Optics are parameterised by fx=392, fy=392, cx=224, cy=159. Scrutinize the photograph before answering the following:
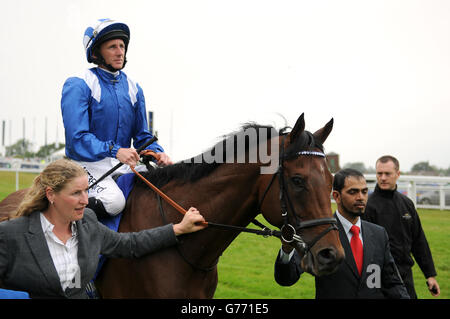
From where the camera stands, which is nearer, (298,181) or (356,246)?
(298,181)

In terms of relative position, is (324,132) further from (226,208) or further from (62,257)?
(62,257)

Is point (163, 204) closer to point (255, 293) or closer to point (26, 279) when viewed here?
point (26, 279)

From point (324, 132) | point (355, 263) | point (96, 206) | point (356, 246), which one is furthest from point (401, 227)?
point (96, 206)

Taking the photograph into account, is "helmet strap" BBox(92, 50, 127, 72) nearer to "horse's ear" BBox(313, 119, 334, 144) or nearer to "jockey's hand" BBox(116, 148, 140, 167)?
"jockey's hand" BBox(116, 148, 140, 167)

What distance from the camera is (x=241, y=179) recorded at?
2.63 metres

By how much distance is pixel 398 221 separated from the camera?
4195 millimetres

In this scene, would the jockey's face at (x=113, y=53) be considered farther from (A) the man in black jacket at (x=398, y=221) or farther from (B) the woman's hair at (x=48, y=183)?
(A) the man in black jacket at (x=398, y=221)

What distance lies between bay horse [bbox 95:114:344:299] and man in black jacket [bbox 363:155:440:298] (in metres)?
1.98

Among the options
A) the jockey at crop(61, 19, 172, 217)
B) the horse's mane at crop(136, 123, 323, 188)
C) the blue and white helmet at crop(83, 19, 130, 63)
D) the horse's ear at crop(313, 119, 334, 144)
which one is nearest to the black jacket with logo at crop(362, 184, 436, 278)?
the horse's ear at crop(313, 119, 334, 144)

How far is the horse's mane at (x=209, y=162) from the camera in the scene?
8.21ft

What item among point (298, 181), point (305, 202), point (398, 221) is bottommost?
point (398, 221)

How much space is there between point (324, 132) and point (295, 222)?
2.29 feet

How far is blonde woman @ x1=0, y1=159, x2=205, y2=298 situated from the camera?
6.72ft
